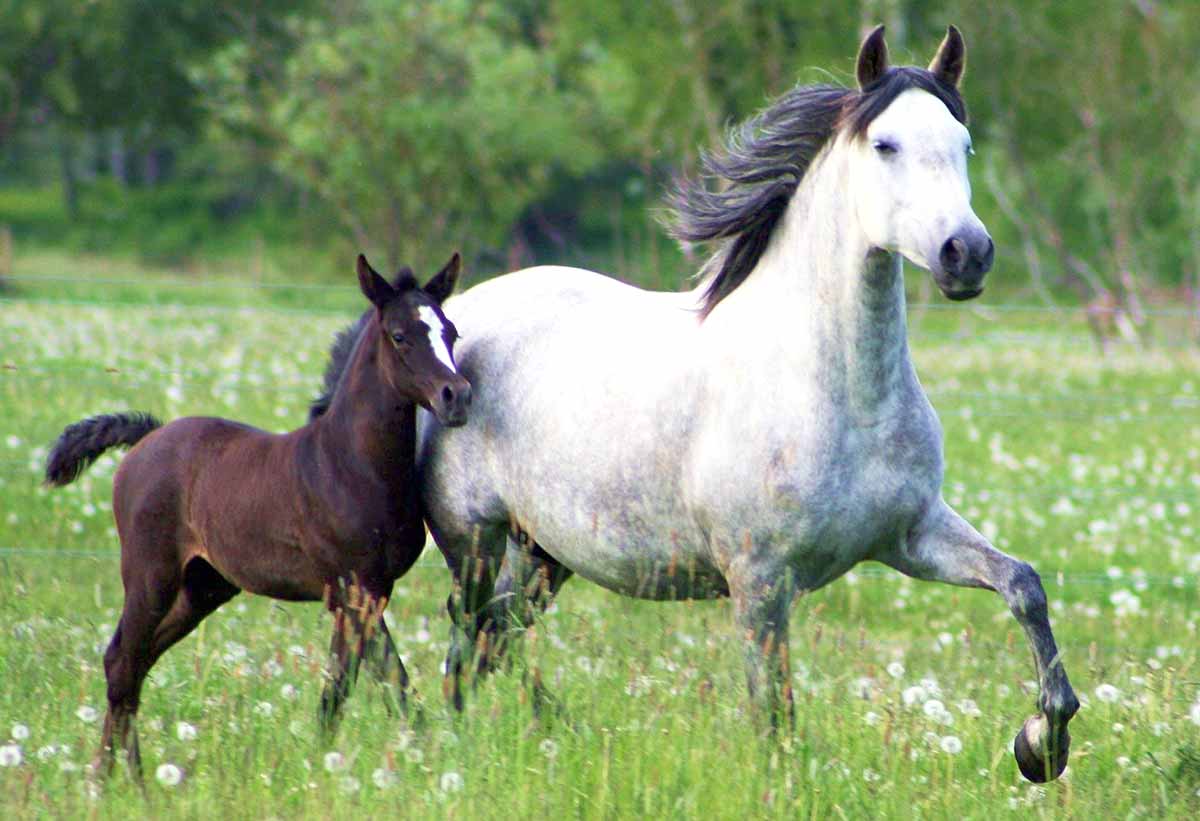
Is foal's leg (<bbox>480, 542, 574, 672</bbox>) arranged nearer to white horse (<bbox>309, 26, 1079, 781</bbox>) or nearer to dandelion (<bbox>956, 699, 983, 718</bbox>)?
white horse (<bbox>309, 26, 1079, 781</bbox>)

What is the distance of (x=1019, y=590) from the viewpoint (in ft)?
14.8

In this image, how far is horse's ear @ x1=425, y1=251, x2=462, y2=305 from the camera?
16.9 feet

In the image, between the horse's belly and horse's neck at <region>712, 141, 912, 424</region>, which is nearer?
horse's neck at <region>712, 141, 912, 424</region>

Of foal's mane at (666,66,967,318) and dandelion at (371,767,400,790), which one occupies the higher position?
foal's mane at (666,66,967,318)

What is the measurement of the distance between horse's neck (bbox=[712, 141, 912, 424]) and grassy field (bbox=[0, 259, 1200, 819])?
68cm

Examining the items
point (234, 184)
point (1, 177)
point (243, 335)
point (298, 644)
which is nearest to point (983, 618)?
point (298, 644)

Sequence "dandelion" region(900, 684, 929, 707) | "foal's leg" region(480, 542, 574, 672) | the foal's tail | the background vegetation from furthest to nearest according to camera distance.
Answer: the background vegetation → "foal's leg" region(480, 542, 574, 672) → the foal's tail → "dandelion" region(900, 684, 929, 707)

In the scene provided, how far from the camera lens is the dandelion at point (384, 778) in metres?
3.95

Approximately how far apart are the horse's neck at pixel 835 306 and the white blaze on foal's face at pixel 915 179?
0.50 feet

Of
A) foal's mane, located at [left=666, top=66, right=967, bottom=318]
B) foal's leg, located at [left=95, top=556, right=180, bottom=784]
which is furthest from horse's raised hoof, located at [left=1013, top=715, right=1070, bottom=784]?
foal's leg, located at [left=95, top=556, right=180, bottom=784]


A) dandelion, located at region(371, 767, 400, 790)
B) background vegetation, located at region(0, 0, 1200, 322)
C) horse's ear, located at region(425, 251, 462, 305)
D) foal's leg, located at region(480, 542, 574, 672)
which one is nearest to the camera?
dandelion, located at region(371, 767, 400, 790)

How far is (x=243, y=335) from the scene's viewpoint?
17.4 meters

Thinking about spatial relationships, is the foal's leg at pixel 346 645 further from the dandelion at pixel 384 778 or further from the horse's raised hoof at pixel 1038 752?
the horse's raised hoof at pixel 1038 752

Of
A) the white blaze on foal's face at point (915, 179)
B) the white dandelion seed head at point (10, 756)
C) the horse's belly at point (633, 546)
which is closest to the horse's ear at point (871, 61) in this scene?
the white blaze on foal's face at point (915, 179)
